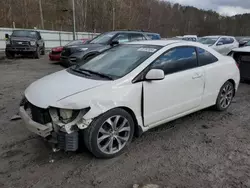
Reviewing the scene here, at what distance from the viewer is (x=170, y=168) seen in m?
2.79

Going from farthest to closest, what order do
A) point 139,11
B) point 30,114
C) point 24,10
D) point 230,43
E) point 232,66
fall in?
point 139,11 → point 24,10 → point 230,43 → point 232,66 → point 30,114

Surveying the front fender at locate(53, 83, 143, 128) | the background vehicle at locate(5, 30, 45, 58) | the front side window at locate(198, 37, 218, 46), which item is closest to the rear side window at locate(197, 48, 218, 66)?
the front fender at locate(53, 83, 143, 128)

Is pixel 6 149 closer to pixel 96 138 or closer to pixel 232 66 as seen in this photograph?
pixel 96 138

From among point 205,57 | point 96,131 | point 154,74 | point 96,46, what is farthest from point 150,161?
point 96,46

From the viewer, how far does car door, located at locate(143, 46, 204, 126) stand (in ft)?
10.6

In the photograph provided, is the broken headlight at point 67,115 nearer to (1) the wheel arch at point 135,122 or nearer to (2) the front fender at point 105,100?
(2) the front fender at point 105,100

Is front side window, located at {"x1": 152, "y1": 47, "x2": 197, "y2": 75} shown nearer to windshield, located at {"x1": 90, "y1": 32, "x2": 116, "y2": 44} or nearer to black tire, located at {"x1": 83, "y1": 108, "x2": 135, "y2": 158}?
black tire, located at {"x1": 83, "y1": 108, "x2": 135, "y2": 158}

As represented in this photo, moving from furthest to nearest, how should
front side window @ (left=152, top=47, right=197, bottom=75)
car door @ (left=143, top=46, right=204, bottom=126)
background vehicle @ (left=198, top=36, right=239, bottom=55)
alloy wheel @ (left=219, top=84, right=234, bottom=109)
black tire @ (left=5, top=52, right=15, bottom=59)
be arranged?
black tire @ (left=5, top=52, right=15, bottom=59), background vehicle @ (left=198, top=36, right=239, bottom=55), alloy wheel @ (left=219, top=84, right=234, bottom=109), front side window @ (left=152, top=47, right=197, bottom=75), car door @ (left=143, top=46, right=204, bottom=126)

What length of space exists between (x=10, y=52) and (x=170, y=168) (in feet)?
46.0

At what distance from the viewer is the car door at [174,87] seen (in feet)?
10.6

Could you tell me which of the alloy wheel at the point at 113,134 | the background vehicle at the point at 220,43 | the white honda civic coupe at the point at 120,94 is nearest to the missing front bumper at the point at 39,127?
the white honda civic coupe at the point at 120,94

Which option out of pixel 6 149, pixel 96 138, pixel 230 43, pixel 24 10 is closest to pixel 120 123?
pixel 96 138

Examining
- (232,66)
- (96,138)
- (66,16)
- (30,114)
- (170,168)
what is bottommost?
(170,168)

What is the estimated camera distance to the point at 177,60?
365 cm
